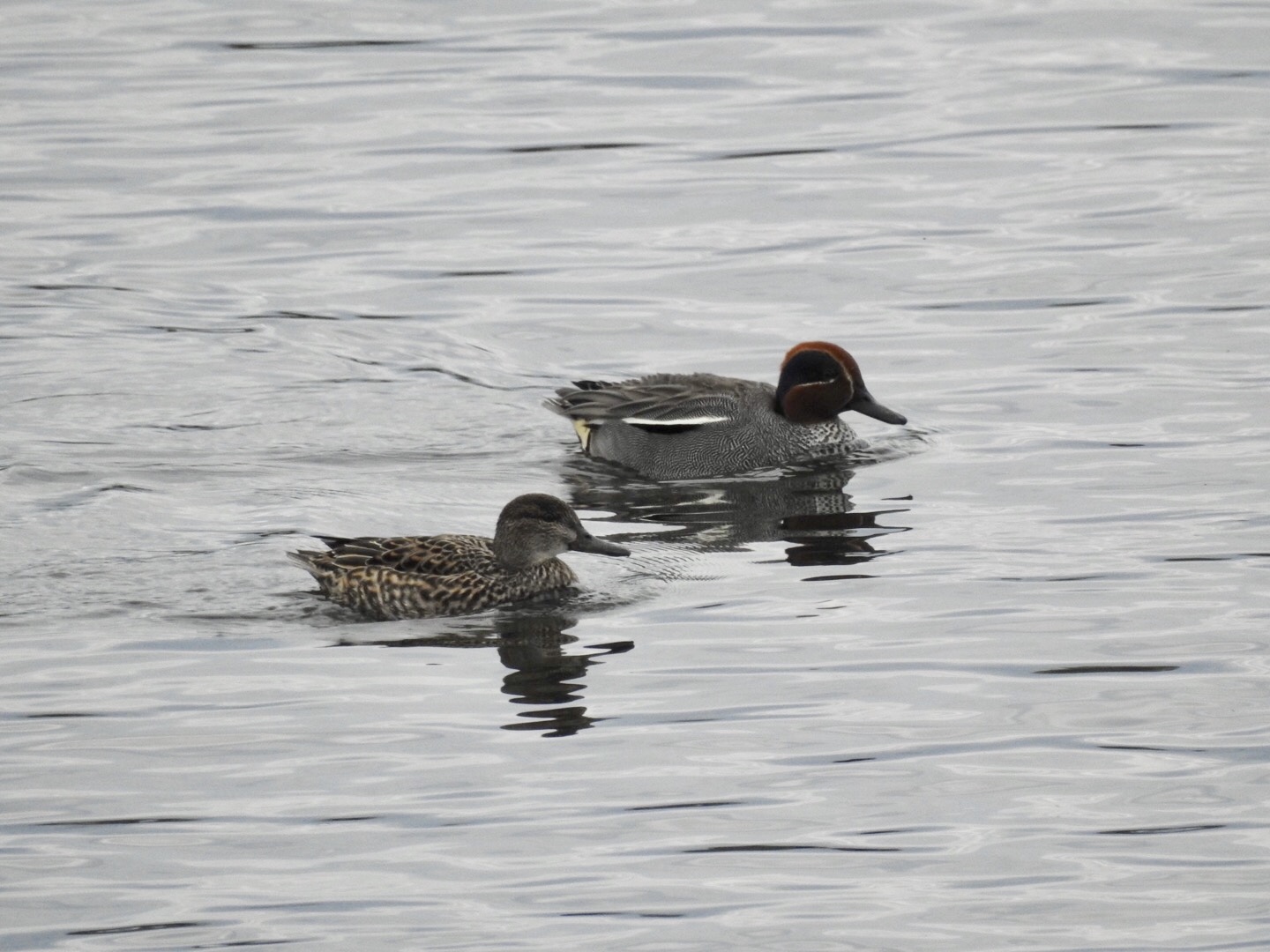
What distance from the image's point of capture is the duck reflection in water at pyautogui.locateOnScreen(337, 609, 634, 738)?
9.48 m

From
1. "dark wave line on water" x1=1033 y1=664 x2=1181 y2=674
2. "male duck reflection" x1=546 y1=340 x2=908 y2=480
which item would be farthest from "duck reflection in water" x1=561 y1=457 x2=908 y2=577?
"dark wave line on water" x1=1033 y1=664 x2=1181 y2=674

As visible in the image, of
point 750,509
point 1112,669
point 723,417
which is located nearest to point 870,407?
point 723,417

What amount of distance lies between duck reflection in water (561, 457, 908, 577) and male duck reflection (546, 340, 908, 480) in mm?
157

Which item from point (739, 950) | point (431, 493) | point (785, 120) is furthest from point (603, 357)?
point (739, 950)

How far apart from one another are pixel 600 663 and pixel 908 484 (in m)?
4.13

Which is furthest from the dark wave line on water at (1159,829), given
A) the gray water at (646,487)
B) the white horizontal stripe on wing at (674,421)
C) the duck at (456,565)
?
the white horizontal stripe on wing at (674,421)

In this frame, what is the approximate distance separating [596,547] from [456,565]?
0.71 m

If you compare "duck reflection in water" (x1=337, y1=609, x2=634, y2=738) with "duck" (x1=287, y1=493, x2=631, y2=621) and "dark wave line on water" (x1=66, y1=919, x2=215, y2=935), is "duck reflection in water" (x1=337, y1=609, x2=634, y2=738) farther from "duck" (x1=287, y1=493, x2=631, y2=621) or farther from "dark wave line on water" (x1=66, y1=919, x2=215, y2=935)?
"dark wave line on water" (x1=66, y1=919, x2=215, y2=935)

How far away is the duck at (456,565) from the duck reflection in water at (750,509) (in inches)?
48.2

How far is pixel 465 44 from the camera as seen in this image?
2806 centimetres

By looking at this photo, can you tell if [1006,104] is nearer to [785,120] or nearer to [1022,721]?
[785,120]

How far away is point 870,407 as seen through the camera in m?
15.1

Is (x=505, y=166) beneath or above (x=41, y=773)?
above

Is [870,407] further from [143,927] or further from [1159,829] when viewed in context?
[143,927]
